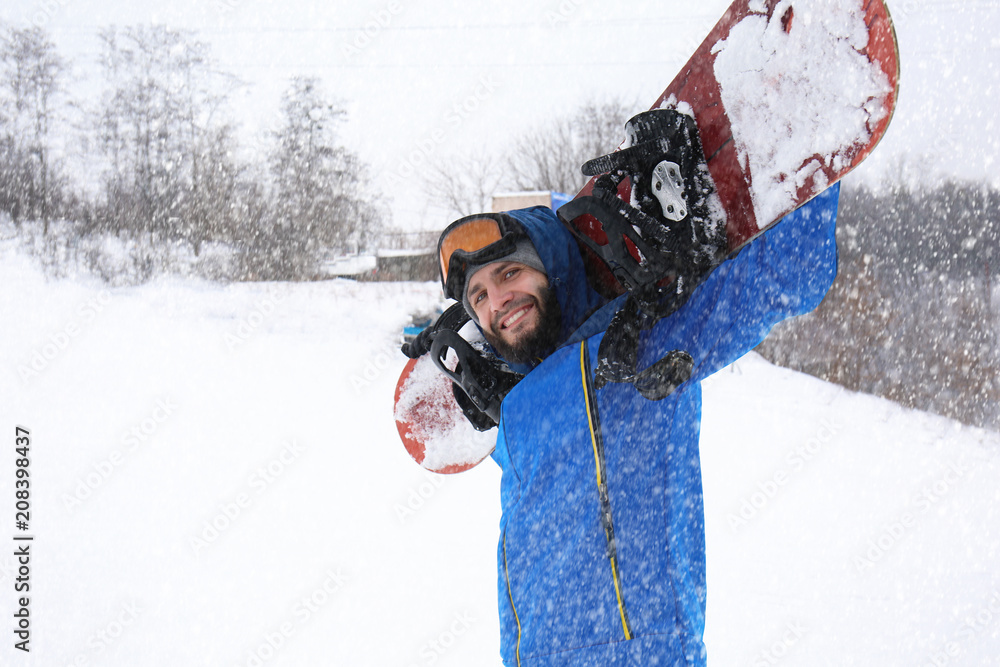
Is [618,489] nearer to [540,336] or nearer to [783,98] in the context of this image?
[540,336]

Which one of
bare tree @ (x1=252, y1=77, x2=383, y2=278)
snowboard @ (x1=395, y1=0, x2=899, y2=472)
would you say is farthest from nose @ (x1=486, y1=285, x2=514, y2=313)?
bare tree @ (x1=252, y1=77, x2=383, y2=278)

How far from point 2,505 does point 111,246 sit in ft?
35.3

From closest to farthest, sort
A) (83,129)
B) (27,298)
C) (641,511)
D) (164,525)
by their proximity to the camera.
Answer: (641,511)
(164,525)
(27,298)
(83,129)

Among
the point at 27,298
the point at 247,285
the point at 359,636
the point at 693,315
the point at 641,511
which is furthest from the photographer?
the point at 247,285

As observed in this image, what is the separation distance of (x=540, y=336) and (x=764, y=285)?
26.9 inches

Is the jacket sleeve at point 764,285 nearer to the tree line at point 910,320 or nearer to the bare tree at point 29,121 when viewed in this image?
the tree line at point 910,320

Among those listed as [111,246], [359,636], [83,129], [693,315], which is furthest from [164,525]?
[83,129]

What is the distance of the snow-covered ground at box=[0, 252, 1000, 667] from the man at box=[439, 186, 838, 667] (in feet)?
6.65

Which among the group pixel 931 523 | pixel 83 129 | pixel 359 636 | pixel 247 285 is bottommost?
pixel 247 285

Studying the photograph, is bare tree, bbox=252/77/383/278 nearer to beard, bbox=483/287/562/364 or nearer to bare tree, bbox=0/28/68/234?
bare tree, bbox=0/28/68/234

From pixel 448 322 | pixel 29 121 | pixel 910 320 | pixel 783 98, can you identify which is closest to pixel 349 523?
pixel 448 322

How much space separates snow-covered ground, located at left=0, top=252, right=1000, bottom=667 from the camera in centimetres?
324

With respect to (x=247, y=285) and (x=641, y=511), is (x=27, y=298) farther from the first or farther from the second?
(x=641, y=511)

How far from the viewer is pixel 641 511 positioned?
4.50 ft
